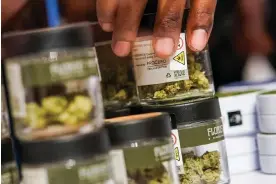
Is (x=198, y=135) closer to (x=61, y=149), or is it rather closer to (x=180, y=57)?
(x=180, y=57)

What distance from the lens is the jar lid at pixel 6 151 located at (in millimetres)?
682

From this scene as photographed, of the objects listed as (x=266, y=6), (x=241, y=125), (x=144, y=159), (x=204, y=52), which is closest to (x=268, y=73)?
(x=266, y=6)

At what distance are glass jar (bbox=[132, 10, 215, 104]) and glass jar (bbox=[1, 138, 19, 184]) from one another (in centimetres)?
Result: 29

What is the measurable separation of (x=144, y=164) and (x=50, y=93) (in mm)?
165

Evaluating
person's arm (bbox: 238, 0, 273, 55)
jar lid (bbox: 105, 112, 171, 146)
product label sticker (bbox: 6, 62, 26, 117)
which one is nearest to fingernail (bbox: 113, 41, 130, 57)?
jar lid (bbox: 105, 112, 171, 146)

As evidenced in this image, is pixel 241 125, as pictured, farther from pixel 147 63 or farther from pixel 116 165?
pixel 116 165

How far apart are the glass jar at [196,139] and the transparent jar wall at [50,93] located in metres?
0.29

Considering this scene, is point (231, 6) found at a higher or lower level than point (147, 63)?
higher

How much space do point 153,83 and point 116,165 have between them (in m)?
0.24

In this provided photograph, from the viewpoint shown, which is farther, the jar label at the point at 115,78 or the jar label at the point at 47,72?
the jar label at the point at 115,78

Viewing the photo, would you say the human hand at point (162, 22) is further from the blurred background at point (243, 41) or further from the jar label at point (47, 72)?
the blurred background at point (243, 41)

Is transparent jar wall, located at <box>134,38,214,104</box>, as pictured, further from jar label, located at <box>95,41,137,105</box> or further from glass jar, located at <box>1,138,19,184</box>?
glass jar, located at <box>1,138,19,184</box>

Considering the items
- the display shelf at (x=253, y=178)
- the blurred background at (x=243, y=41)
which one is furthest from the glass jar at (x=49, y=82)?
the blurred background at (x=243, y=41)

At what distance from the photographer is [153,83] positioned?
3.01 feet
